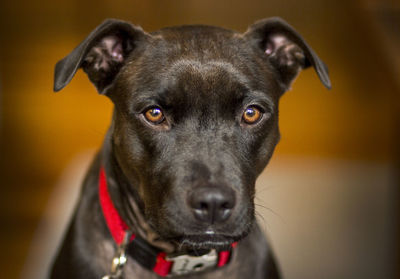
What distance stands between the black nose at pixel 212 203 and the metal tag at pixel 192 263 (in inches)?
15.8

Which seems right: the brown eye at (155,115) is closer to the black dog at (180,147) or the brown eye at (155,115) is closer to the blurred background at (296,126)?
the black dog at (180,147)

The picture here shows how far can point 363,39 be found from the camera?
7.00m

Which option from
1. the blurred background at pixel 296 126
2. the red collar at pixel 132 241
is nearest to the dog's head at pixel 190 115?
the red collar at pixel 132 241

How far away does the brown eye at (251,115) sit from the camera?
→ 2291 millimetres

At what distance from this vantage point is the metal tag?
2396 millimetres

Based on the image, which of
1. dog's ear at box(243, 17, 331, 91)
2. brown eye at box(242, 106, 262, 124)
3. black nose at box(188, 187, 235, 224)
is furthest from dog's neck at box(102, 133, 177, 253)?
dog's ear at box(243, 17, 331, 91)

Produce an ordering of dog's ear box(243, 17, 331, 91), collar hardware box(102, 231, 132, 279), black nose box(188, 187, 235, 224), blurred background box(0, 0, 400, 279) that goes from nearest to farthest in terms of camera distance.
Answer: black nose box(188, 187, 235, 224) < collar hardware box(102, 231, 132, 279) < dog's ear box(243, 17, 331, 91) < blurred background box(0, 0, 400, 279)

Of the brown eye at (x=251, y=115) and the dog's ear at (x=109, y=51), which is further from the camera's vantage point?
the dog's ear at (x=109, y=51)

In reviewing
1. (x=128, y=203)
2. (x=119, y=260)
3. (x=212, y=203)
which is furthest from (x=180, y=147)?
(x=119, y=260)

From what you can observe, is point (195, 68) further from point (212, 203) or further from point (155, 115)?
point (212, 203)

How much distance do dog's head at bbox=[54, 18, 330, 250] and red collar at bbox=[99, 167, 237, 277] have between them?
0.17 metres

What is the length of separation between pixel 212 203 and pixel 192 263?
49cm

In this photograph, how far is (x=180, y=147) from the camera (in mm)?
2174

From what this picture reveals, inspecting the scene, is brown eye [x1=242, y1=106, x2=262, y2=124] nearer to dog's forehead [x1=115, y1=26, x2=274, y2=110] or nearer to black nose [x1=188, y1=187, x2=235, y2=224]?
dog's forehead [x1=115, y1=26, x2=274, y2=110]
